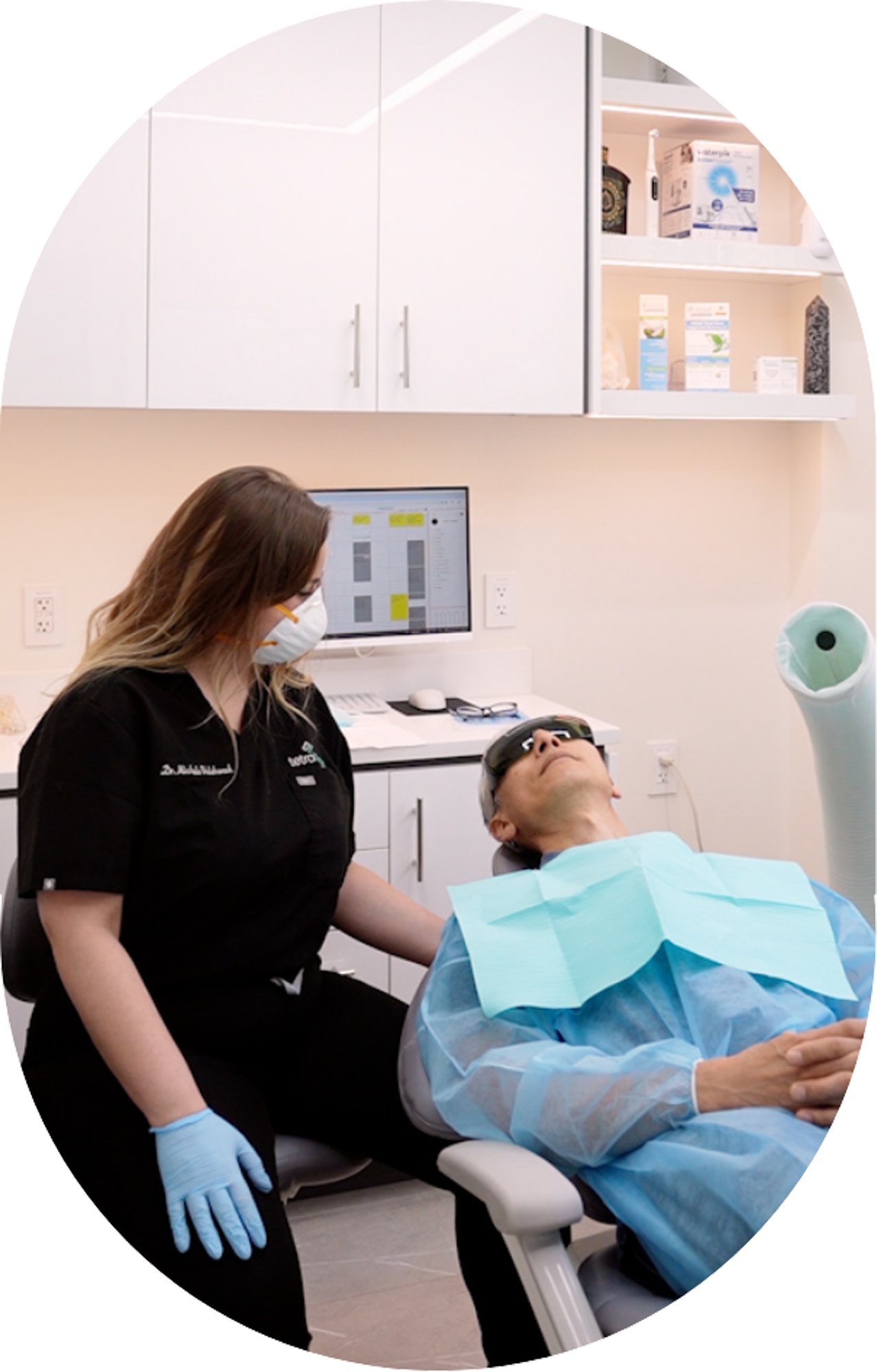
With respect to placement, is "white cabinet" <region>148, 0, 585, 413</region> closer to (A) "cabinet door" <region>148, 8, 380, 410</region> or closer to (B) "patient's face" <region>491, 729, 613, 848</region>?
(A) "cabinet door" <region>148, 8, 380, 410</region>

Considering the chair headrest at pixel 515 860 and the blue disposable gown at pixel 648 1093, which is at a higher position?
the chair headrest at pixel 515 860

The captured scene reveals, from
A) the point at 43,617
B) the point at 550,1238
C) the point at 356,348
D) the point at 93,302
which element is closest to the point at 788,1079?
the point at 550,1238

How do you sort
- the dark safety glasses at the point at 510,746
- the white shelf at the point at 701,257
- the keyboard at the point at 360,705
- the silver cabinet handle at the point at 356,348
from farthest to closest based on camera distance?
the white shelf at the point at 701,257 → the silver cabinet handle at the point at 356,348 → the keyboard at the point at 360,705 → the dark safety glasses at the point at 510,746

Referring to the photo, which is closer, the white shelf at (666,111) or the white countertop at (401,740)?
the white countertop at (401,740)

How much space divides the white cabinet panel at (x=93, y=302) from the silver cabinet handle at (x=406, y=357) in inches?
14.9

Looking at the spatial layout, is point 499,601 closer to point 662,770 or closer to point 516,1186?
point 662,770

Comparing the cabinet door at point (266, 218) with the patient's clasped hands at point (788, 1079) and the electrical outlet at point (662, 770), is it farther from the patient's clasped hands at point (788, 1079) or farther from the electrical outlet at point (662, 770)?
the patient's clasped hands at point (788, 1079)

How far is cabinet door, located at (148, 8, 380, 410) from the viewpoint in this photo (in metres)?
1.76

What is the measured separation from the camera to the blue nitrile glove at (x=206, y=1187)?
47.8 inches

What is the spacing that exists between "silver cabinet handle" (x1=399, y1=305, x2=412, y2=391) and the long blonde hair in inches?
28.7

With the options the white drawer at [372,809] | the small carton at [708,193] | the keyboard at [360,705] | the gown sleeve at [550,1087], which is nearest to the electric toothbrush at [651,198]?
the small carton at [708,193]

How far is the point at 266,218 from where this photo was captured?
5.85 feet

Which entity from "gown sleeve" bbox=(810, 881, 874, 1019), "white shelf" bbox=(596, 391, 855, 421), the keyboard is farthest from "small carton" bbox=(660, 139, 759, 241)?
"gown sleeve" bbox=(810, 881, 874, 1019)

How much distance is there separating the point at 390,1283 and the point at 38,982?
0.51 m
